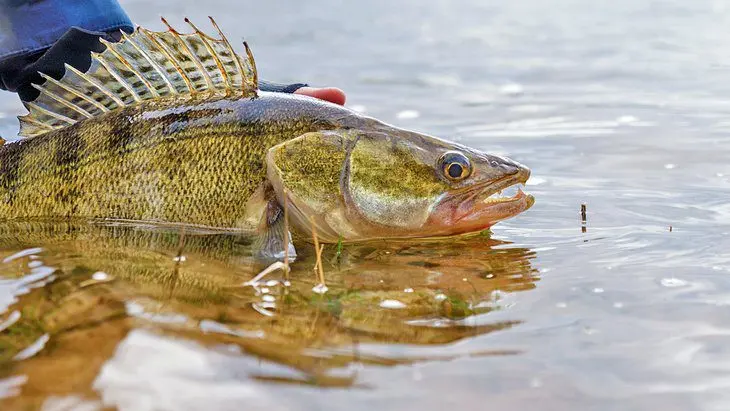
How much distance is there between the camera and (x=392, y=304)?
3.41 metres

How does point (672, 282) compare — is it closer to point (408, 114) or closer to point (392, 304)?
point (392, 304)

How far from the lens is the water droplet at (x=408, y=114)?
8.74 meters

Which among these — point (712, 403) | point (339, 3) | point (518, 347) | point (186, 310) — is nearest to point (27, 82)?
point (186, 310)

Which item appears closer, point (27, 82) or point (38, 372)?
point (38, 372)

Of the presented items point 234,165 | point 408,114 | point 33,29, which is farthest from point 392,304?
point 408,114

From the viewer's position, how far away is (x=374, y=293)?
356 cm

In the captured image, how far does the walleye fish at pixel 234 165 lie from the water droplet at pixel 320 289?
60 cm

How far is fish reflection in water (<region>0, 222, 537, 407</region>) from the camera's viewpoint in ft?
9.14

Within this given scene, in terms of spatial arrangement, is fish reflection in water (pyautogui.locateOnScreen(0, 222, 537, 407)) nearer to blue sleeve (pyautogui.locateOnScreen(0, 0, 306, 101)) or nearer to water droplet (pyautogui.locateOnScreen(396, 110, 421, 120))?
blue sleeve (pyautogui.locateOnScreen(0, 0, 306, 101))

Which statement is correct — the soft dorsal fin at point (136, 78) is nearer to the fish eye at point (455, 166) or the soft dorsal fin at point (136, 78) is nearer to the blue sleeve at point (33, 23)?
the fish eye at point (455, 166)

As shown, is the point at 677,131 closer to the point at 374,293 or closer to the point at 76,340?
the point at 374,293

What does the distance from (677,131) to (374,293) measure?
473 centimetres

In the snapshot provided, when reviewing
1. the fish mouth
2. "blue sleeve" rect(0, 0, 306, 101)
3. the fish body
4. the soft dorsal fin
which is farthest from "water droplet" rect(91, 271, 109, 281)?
"blue sleeve" rect(0, 0, 306, 101)

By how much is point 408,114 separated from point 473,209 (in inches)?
181
